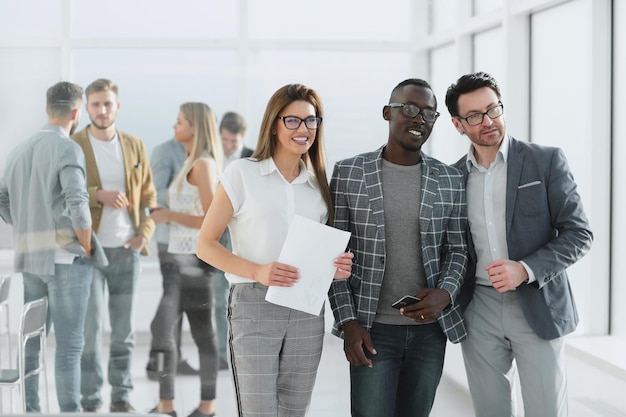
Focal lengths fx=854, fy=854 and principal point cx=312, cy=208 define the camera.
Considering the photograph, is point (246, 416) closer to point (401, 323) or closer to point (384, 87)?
point (401, 323)

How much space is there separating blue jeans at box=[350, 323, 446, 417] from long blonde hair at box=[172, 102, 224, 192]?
1.54 m

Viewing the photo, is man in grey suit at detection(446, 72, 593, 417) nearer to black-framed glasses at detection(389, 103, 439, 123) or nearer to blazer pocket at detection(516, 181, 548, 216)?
blazer pocket at detection(516, 181, 548, 216)

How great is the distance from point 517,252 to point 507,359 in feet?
1.21

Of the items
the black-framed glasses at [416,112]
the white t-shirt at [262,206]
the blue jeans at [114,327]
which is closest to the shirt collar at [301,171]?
the white t-shirt at [262,206]

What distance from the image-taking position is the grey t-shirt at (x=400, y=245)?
112 inches

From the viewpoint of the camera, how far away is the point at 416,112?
2787 mm

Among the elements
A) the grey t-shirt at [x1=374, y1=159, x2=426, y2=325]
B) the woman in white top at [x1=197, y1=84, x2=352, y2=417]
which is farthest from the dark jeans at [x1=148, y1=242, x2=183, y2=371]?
the grey t-shirt at [x1=374, y1=159, x2=426, y2=325]

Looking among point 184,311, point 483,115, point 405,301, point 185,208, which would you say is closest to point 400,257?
point 405,301

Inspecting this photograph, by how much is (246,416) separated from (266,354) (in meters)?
0.23

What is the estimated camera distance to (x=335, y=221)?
2891 mm

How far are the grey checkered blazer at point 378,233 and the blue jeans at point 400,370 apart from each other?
0.24 feet

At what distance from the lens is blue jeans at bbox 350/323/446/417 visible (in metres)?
2.86

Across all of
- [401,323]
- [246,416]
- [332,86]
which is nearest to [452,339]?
[401,323]

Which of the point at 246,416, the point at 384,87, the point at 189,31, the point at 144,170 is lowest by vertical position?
the point at 246,416
